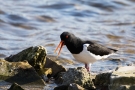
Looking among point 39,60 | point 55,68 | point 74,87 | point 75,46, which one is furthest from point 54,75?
point 74,87

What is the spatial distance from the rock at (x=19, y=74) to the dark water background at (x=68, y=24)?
5.85ft

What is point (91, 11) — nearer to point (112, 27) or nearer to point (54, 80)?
point (112, 27)

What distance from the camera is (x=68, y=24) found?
12.7 meters

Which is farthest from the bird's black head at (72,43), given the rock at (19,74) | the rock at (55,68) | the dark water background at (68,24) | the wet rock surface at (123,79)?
the wet rock surface at (123,79)

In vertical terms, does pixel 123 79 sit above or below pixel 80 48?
above

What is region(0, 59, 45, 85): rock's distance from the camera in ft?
22.8

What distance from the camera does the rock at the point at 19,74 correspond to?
6962 millimetres

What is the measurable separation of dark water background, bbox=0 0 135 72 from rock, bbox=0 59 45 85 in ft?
5.85

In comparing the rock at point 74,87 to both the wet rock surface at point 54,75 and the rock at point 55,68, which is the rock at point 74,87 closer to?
the wet rock surface at point 54,75

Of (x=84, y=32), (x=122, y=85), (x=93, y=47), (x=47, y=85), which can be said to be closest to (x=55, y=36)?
(x=84, y=32)

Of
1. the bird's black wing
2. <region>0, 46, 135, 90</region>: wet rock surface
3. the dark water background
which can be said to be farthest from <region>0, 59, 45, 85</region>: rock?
the dark water background

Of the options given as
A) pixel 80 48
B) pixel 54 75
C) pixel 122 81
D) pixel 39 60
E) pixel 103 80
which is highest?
pixel 122 81

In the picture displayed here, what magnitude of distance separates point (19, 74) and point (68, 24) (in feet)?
19.1

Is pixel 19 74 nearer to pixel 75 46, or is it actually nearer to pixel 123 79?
pixel 75 46
